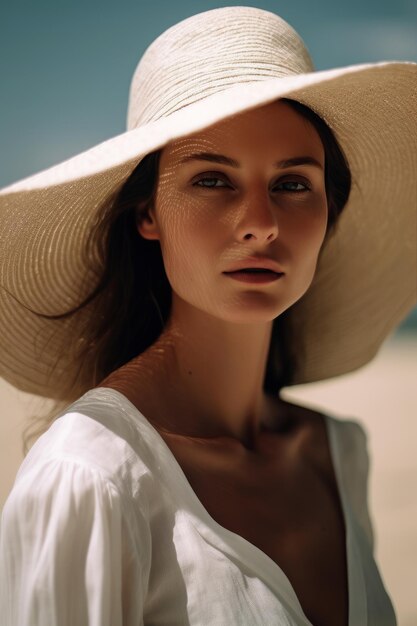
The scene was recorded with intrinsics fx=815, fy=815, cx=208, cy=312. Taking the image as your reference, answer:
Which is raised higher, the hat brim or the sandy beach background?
the hat brim

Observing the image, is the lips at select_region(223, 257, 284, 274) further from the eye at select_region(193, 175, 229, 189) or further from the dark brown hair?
the dark brown hair

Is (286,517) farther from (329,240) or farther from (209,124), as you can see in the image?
(209,124)

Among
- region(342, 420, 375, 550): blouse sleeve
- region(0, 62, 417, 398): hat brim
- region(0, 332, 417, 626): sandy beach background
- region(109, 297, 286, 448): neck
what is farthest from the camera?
region(0, 332, 417, 626): sandy beach background

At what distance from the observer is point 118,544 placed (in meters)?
1.12

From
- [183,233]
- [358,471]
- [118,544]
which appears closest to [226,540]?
[118,544]

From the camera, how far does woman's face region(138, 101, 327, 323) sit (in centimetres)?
133

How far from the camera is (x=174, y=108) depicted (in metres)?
1.33

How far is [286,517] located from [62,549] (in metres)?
0.56

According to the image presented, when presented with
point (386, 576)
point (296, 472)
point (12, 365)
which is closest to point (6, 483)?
point (12, 365)

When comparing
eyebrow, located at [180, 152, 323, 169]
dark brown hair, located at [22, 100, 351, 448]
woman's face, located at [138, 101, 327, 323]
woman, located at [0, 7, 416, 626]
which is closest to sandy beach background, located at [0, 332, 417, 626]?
dark brown hair, located at [22, 100, 351, 448]

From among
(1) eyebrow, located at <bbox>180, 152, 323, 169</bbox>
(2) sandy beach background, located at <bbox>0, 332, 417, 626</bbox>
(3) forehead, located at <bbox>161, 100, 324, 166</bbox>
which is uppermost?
(3) forehead, located at <bbox>161, 100, 324, 166</bbox>

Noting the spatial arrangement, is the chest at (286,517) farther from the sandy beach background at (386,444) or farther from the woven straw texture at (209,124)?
the sandy beach background at (386,444)

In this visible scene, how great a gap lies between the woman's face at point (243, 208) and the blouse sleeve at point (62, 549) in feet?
1.34

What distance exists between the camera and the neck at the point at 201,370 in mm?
1503
